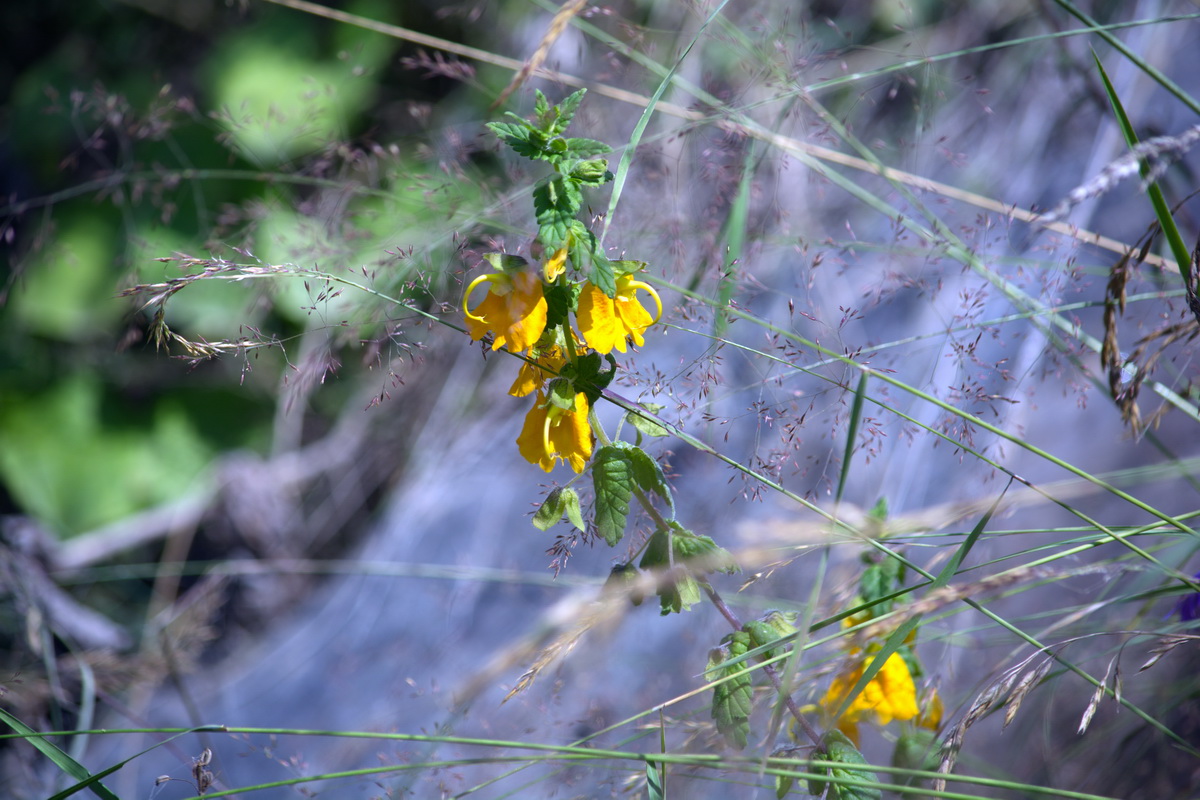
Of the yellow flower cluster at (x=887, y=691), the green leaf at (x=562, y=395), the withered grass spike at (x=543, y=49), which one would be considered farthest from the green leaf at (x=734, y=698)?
the withered grass spike at (x=543, y=49)

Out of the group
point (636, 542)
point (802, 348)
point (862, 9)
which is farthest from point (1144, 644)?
point (862, 9)

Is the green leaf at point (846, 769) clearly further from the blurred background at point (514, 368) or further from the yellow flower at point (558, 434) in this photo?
the yellow flower at point (558, 434)

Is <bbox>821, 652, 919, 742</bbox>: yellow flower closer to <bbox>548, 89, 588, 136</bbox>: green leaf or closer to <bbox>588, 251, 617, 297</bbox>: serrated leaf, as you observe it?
<bbox>588, 251, 617, 297</bbox>: serrated leaf

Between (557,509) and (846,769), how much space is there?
12.2 inches

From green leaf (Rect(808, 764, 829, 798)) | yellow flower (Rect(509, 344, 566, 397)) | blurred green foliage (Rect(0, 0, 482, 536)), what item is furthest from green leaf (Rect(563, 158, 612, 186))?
blurred green foliage (Rect(0, 0, 482, 536))

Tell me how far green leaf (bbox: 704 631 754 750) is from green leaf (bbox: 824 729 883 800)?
0.07m

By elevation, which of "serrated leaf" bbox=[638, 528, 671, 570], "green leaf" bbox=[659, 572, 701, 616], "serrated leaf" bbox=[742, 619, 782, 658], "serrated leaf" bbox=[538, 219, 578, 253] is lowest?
"serrated leaf" bbox=[742, 619, 782, 658]

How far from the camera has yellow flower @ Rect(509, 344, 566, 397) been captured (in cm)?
60

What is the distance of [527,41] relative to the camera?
1930mm

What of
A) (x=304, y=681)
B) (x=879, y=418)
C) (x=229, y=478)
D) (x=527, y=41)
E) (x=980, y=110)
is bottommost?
(x=304, y=681)

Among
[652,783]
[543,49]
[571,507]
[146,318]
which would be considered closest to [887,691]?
[652,783]

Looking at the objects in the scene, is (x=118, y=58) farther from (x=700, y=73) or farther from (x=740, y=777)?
(x=740, y=777)

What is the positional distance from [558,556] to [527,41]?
5.48ft

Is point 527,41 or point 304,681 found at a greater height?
point 527,41
